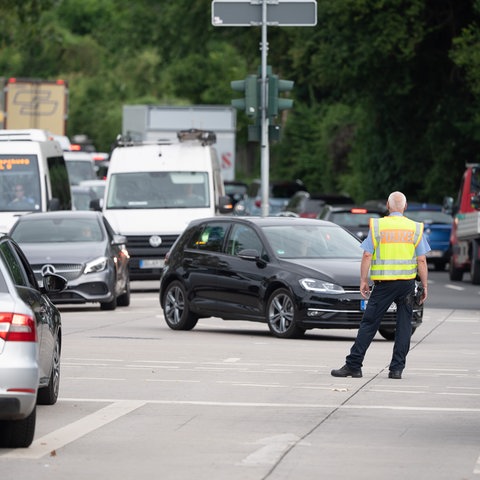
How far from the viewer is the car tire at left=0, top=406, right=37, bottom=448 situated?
415 inches

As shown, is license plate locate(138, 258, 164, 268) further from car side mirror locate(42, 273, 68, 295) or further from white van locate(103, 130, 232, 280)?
car side mirror locate(42, 273, 68, 295)

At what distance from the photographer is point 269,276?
20516mm

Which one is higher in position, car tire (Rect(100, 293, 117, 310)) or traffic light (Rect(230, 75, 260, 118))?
traffic light (Rect(230, 75, 260, 118))

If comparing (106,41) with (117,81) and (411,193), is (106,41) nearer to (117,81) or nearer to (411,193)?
(117,81)

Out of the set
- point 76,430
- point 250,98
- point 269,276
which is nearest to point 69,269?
point 269,276

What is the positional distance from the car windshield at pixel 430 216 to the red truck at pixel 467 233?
158 inches

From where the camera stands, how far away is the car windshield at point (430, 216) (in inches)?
1655

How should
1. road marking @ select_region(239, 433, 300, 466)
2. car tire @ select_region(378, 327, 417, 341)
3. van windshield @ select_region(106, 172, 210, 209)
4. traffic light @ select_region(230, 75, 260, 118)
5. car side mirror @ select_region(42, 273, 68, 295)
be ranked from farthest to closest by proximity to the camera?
van windshield @ select_region(106, 172, 210, 209) < traffic light @ select_region(230, 75, 260, 118) < car tire @ select_region(378, 327, 417, 341) < car side mirror @ select_region(42, 273, 68, 295) < road marking @ select_region(239, 433, 300, 466)

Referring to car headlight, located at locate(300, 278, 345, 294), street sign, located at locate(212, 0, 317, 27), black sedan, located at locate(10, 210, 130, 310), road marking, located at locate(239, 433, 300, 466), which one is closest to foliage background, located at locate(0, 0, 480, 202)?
street sign, located at locate(212, 0, 317, 27)

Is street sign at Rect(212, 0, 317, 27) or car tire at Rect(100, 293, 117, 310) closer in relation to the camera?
car tire at Rect(100, 293, 117, 310)

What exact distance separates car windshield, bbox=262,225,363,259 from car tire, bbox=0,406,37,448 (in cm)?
1032

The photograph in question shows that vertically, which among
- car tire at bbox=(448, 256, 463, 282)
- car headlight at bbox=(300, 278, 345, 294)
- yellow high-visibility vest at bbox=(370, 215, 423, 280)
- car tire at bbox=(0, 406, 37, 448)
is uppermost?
yellow high-visibility vest at bbox=(370, 215, 423, 280)

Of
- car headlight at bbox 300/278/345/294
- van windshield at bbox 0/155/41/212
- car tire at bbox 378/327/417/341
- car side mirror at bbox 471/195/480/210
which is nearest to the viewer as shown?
car headlight at bbox 300/278/345/294

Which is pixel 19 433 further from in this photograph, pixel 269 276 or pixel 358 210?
pixel 358 210
